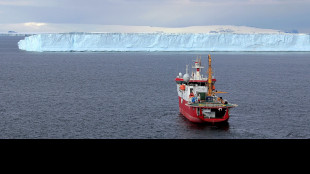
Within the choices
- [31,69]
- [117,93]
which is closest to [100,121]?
[117,93]

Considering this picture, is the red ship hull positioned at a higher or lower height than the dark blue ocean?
higher

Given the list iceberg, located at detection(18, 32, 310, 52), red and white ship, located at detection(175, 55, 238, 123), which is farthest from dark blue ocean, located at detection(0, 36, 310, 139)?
iceberg, located at detection(18, 32, 310, 52)

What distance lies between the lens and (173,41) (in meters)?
105

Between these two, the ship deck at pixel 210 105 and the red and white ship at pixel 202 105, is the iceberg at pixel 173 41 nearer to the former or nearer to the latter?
the red and white ship at pixel 202 105

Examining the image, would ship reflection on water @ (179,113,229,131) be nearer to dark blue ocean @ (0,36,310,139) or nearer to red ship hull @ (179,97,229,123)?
dark blue ocean @ (0,36,310,139)

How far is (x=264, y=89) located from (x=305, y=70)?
28.2 metres

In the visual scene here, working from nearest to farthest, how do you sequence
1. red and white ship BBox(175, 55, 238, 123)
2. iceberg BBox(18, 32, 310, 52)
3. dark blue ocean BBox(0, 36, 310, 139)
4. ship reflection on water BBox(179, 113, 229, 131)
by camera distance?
1. dark blue ocean BBox(0, 36, 310, 139)
2. ship reflection on water BBox(179, 113, 229, 131)
3. red and white ship BBox(175, 55, 238, 123)
4. iceberg BBox(18, 32, 310, 52)

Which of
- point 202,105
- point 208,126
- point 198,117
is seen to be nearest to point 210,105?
point 202,105

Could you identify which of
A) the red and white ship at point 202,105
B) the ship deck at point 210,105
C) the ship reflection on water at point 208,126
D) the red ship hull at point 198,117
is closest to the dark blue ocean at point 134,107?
the ship reflection on water at point 208,126

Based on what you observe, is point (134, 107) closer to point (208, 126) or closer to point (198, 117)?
point (198, 117)

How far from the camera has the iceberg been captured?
10069 centimetres
